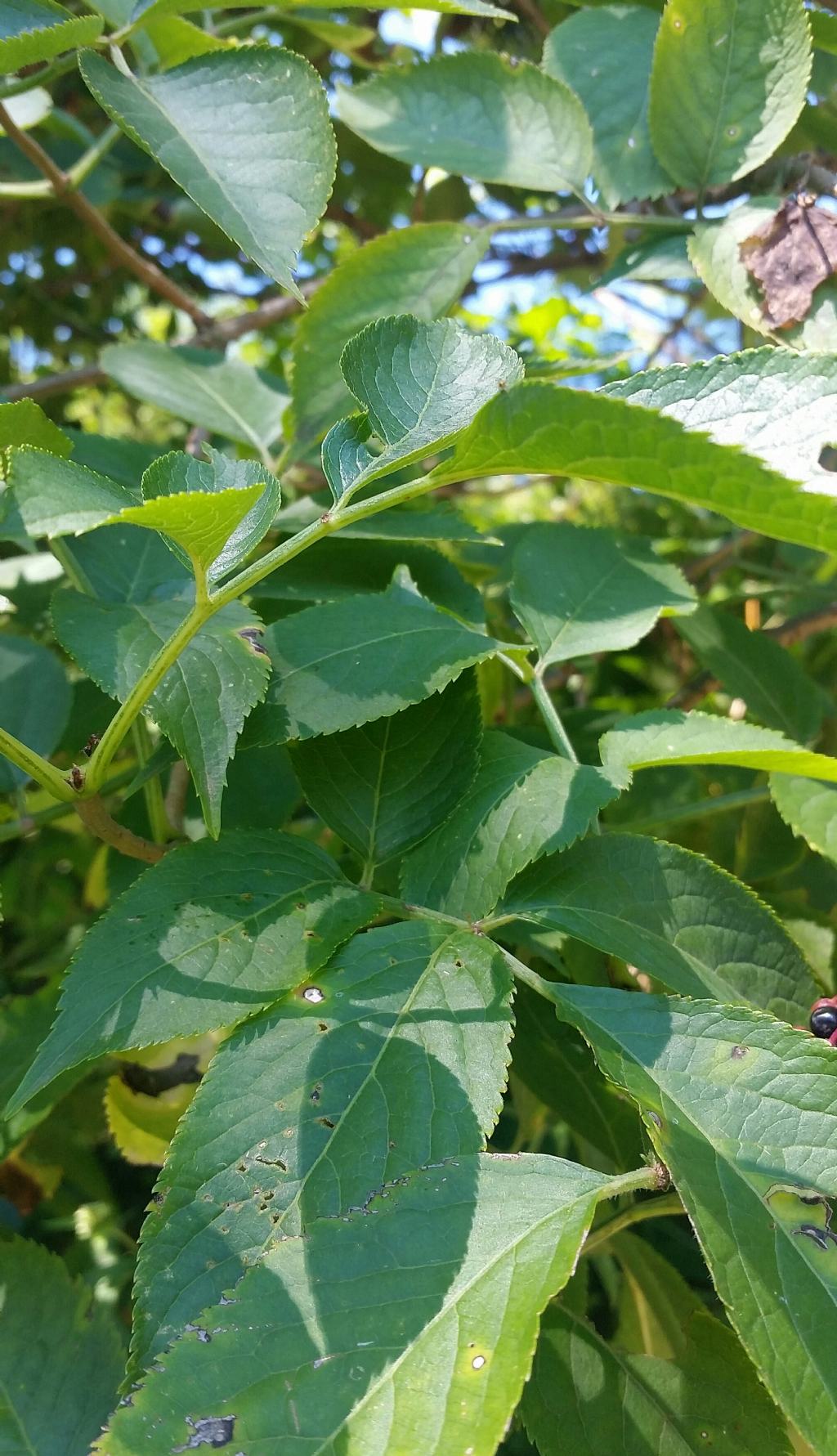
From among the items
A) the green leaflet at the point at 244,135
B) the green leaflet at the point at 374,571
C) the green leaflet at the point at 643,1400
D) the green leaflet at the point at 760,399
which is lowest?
the green leaflet at the point at 643,1400

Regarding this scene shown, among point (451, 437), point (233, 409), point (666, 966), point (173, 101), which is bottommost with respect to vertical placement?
point (666, 966)

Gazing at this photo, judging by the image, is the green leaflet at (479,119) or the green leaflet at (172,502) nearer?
the green leaflet at (172,502)

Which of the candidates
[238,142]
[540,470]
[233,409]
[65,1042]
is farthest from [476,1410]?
[233,409]

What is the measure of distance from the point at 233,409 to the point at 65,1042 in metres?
0.55

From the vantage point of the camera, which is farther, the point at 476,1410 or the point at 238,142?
the point at 238,142

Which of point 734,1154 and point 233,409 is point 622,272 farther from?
point 734,1154

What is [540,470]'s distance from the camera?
0.40 metres

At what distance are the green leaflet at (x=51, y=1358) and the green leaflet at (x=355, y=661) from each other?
0.31 m

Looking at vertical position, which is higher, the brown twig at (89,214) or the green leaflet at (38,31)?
the green leaflet at (38,31)

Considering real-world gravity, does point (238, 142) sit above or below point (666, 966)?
above

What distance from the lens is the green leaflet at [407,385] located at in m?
0.43

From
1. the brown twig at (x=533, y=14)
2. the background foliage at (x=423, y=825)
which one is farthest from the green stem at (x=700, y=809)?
the brown twig at (x=533, y=14)

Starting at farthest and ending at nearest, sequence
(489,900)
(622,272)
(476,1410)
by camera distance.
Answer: (622,272) < (489,900) < (476,1410)

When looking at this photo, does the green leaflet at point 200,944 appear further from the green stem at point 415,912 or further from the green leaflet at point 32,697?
the green leaflet at point 32,697
